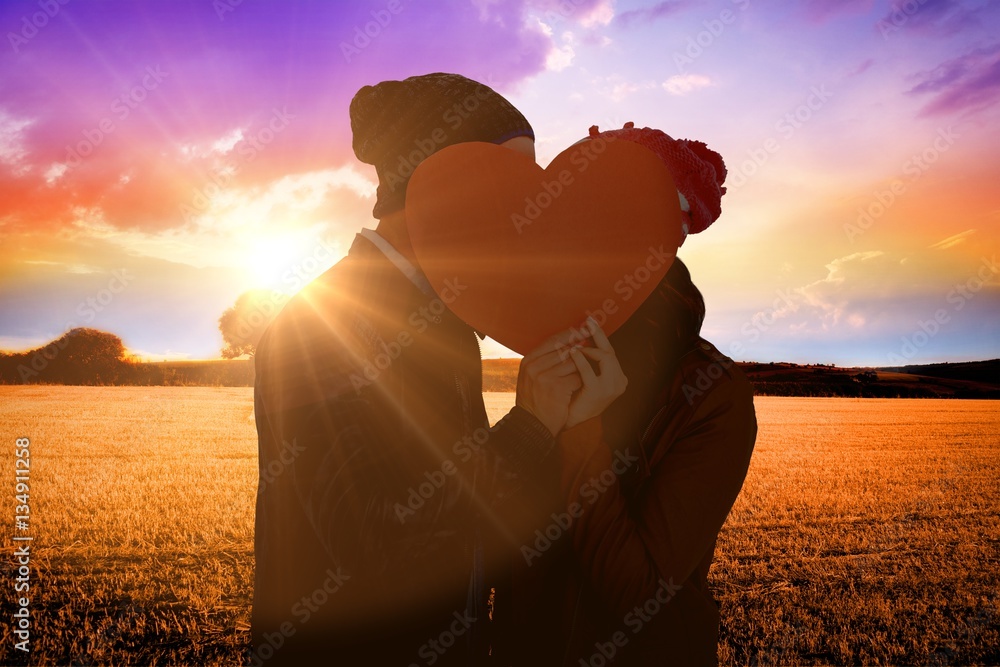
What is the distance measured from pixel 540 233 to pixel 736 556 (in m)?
6.91

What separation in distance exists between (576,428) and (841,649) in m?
5.03

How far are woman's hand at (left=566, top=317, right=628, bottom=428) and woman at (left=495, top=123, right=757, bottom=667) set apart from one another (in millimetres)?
135

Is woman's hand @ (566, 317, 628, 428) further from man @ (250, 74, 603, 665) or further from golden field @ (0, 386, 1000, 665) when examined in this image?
golden field @ (0, 386, 1000, 665)

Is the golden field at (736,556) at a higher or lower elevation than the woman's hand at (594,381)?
lower

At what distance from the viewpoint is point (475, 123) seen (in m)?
1.79

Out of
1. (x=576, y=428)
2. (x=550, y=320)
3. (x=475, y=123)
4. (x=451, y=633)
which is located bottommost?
(x=451, y=633)

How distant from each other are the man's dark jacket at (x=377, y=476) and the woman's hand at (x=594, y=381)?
10 cm

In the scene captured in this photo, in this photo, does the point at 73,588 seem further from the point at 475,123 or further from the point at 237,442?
the point at 237,442

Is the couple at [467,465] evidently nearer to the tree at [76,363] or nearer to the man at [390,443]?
the man at [390,443]

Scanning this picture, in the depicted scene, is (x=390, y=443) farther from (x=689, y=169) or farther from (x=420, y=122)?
(x=689, y=169)

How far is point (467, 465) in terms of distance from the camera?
123cm

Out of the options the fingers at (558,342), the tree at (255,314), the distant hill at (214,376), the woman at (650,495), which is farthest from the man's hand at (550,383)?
the distant hill at (214,376)

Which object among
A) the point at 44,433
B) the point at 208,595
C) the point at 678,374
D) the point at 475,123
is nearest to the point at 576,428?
Result: the point at 678,374

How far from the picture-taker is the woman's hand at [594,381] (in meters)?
1.24
